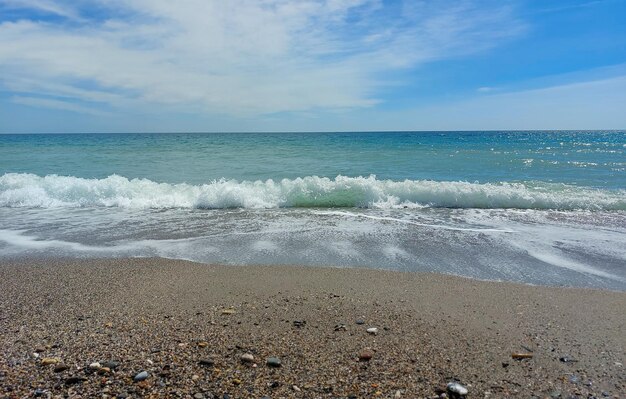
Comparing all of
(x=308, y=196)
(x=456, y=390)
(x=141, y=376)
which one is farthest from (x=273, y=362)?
(x=308, y=196)

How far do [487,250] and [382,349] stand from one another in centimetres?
429

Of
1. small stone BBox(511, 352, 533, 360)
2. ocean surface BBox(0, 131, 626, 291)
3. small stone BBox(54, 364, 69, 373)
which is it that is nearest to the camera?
small stone BBox(54, 364, 69, 373)

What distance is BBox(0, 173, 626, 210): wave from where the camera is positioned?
1133cm

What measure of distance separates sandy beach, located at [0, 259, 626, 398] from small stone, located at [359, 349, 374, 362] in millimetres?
11

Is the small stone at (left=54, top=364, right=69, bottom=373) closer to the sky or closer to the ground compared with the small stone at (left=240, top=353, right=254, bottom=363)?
closer to the sky

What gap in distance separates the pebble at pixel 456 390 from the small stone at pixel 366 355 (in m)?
0.65

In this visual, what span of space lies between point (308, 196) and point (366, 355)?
8.81 m

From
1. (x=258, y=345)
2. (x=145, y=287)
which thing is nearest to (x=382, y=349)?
(x=258, y=345)

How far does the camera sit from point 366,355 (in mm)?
3291

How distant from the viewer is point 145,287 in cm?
498

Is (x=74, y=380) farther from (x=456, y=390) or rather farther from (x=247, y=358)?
(x=456, y=390)

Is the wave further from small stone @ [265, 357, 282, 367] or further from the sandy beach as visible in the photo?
small stone @ [265, 357, 282, 367]

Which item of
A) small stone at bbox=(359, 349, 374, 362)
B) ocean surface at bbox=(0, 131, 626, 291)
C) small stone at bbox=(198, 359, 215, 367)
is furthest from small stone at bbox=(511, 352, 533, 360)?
small stone at bbox=(198, 359, 215, 367)

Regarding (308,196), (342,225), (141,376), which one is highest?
(308,196)
